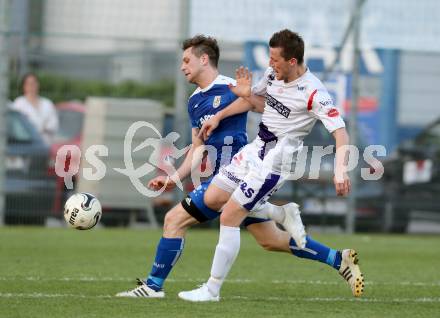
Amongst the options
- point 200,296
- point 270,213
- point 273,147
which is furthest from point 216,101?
point 200,296

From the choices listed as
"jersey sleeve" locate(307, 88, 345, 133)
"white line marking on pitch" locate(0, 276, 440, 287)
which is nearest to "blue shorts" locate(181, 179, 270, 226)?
"jersey sleeve" locate(307, 88, 345, 133)

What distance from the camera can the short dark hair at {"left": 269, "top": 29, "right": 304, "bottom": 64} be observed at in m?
7.82

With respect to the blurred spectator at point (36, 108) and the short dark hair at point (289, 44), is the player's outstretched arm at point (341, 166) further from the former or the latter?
the blurred spectator at point (36, 108)

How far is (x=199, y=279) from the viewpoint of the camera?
9516 millimetres

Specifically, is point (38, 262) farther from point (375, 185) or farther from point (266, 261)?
point (375, 185)

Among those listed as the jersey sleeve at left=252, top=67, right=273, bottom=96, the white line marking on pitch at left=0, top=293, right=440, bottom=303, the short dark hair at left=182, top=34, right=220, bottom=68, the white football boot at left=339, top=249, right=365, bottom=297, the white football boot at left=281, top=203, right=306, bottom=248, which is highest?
the short dark hair at left=182, top=34, right=220, bottom=68

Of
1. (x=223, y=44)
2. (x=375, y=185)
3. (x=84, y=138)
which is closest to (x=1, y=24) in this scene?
(x=84, y=138)

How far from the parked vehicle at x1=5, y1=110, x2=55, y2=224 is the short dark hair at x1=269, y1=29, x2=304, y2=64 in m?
8.25

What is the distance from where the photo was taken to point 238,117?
8.44 meters

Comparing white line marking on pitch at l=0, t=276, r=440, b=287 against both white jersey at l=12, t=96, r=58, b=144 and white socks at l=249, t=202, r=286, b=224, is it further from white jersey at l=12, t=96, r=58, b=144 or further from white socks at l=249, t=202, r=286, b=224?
white jersey at l=12, t=96, r=58, b=144

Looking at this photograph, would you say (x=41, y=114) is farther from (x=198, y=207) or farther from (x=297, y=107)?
(x=297, y=107)

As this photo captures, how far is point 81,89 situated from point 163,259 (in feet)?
27.7

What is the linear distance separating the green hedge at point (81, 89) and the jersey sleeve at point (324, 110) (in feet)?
28.1

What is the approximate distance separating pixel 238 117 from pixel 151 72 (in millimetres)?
8603
